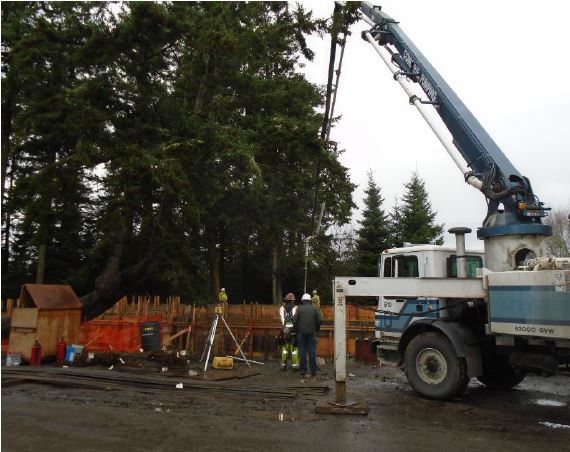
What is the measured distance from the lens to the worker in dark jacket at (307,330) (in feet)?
39.4

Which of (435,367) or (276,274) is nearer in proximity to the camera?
(435,367)

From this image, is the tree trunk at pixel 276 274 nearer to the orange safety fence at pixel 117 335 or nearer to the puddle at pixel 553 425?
the orange safety fence at pixel 117 335

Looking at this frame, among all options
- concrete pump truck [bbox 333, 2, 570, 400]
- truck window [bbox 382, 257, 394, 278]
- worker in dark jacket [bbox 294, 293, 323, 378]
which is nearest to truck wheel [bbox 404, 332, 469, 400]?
concrete pump truck [bbox 333, 2, 570, 400]

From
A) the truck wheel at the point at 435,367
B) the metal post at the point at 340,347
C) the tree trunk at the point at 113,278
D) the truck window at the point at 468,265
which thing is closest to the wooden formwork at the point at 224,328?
the tree trunk at the point at 113,278

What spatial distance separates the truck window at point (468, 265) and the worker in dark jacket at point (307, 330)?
11.1 feet

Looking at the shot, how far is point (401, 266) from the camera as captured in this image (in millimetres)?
10836

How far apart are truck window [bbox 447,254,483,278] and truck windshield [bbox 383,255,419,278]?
657 millimetres

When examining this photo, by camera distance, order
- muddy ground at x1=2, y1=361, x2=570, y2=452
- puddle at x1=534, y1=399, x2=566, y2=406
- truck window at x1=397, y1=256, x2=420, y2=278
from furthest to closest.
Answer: truck window at x1=397, y1=256, x2=420, y2=278, puddle at x1=534, y1=399, x2=566, y2=406, muddy ground at x1=2, y1=361, x2=570, y2=452

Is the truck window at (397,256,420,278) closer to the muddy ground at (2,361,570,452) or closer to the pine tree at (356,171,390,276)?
the muddy ground at (2,361,570,452)

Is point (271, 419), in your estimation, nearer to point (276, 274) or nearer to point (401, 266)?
point (401, 266)

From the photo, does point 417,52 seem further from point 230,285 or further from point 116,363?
point 230,285

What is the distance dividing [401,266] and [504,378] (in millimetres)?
3081

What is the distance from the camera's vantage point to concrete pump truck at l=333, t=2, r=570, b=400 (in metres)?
7.54

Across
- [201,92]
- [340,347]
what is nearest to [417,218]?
[201,92]
